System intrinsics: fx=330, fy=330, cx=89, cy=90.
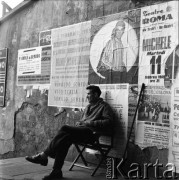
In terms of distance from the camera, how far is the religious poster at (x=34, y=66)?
7059 millimetres

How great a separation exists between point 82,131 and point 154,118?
3.60 feet

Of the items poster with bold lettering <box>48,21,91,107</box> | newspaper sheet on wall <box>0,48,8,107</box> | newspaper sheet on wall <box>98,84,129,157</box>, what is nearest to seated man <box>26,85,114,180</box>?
newspaper sheet on wall <box>98,84,129,157</box>

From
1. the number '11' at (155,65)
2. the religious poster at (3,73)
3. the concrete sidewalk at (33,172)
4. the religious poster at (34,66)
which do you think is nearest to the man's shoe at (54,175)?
the concrete sidewalk at (33,172)

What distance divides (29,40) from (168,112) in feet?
13.6

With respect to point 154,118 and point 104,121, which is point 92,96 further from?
point 154,118

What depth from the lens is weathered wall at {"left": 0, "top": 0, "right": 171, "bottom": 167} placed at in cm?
631

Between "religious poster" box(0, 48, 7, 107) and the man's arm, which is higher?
"religious poster" box(0, 48, 7, 107)

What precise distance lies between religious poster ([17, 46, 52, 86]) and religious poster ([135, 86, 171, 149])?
260cm

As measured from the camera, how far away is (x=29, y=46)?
765 centimetres

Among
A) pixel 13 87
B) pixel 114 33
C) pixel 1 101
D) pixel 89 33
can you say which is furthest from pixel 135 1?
pixel 1 101

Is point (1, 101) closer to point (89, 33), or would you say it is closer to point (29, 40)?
point (29, 40)

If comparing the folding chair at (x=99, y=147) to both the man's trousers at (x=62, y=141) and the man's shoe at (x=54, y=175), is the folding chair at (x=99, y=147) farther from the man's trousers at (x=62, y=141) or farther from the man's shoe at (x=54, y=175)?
the man's shoe at (x=54, y=175)

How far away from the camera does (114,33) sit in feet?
18.5

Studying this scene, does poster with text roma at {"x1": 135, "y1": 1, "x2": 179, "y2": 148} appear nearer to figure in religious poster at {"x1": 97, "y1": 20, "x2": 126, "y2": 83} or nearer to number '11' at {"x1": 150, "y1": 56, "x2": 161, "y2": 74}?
number '11' at {"x1": 150, "y1": 56, "x2": 161, "y2": 74}
